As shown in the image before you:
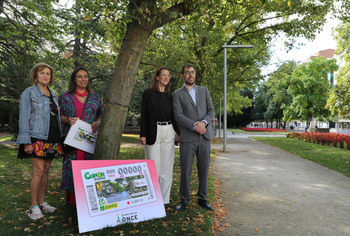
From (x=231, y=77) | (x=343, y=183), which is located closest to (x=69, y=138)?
(x=343, y=183)

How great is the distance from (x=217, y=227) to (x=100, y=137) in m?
2.22

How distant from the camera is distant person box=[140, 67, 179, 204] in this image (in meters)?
3.99

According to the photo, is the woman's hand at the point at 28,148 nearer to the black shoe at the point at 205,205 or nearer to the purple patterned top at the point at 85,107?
the purple patterned top at the point at 85,107

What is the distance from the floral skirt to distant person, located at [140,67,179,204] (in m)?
1.26

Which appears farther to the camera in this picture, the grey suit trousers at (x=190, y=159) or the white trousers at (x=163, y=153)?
the grey suit trousers at (x=190, y=159)

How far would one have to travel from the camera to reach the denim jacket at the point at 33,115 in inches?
136

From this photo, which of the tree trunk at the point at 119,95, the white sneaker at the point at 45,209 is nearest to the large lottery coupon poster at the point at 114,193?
the tree trunk at the point at 119,95

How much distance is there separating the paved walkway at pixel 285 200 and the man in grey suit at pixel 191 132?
31.1 inches

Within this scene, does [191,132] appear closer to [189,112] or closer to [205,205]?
[189,112]

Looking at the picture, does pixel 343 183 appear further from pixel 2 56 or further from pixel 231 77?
pixel 2 56

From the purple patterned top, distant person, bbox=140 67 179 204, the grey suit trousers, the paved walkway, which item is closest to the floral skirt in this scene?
the purple patterned top

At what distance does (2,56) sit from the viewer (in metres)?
12.0

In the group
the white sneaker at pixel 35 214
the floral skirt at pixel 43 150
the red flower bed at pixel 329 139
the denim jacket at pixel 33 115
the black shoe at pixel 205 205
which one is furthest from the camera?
the red flower bed at pixel 329 139

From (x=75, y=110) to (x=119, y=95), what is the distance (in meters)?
0.71
